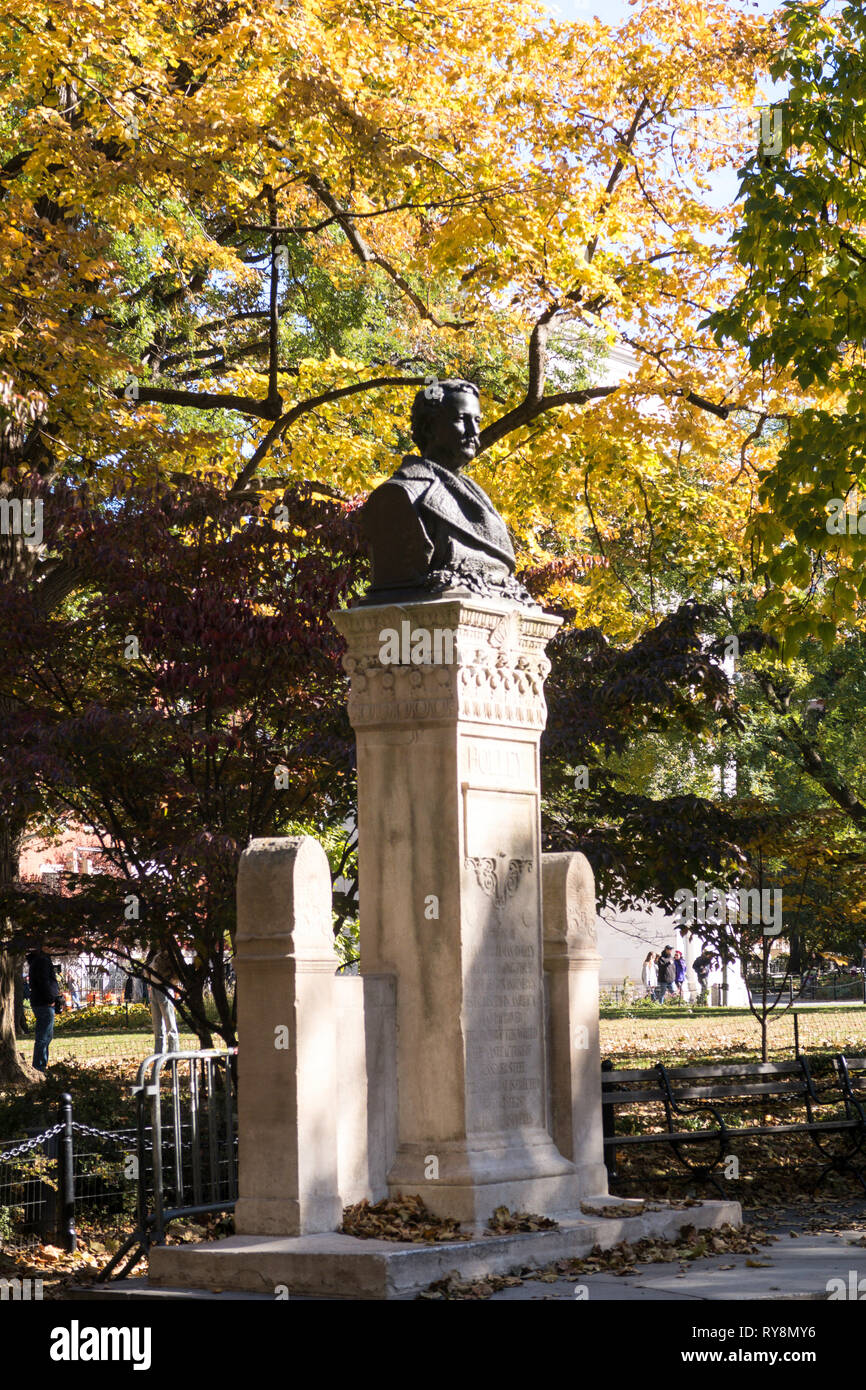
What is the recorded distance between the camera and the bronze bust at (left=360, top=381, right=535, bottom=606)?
916 centimetres

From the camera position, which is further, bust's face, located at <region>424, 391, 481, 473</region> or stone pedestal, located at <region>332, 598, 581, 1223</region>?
bust's face, located at <region>424, 391, 481, 473</region>

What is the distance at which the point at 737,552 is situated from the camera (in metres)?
19.7

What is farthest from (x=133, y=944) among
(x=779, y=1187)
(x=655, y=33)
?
(x=655, y=33)

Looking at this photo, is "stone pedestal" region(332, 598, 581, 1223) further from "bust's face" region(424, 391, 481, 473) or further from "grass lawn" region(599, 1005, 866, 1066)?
"grass lawn" region(599, 1005, 866, 1066)

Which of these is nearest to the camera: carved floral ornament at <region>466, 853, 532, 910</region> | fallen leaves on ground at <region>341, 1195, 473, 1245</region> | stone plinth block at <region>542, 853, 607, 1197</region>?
fallen leaves on ground at <region>341, 1195, 473, 1245</region>

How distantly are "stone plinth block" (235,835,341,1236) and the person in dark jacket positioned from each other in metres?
14.4

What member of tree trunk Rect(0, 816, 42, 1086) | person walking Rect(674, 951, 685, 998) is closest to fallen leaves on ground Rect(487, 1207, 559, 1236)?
tree trunk Rect(0, 816, 42, 1086)

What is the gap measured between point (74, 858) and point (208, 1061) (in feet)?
130

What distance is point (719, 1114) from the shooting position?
15.1m

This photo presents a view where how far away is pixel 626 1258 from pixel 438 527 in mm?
3969

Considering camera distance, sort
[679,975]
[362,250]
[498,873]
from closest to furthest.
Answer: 1. [498,873]
2. [362,250]
3. [679,975]

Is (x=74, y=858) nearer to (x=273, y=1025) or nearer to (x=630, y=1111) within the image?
(x=630, y=1111)

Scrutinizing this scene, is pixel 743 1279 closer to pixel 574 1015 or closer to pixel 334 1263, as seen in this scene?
pixel 334 1263

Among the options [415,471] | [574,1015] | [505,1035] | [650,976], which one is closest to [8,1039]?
[574,1015]
